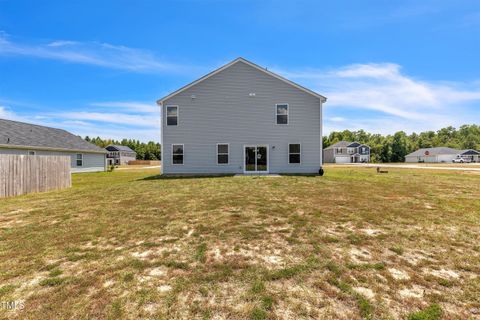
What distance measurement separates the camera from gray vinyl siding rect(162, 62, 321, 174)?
15.8 meters

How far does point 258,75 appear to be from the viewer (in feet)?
51.8

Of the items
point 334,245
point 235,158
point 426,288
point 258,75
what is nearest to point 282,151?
point 235,158

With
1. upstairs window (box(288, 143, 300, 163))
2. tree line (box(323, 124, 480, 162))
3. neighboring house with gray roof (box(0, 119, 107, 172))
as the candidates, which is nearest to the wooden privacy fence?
neighboring house with gray roof (box(0, 119, 107, 172))

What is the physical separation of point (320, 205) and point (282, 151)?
926 cm

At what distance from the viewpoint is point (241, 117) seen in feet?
51.9

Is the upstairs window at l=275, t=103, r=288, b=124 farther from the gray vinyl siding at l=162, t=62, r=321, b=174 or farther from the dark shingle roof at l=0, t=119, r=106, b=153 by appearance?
the dark shingle roof at l=0, t=119, r=106, b=153

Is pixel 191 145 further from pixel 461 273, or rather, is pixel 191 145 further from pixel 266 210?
pixel 461 273

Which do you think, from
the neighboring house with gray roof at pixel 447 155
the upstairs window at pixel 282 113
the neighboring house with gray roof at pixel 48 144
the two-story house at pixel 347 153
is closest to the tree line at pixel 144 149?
the neighboring house with gray roof at pixel 48 144

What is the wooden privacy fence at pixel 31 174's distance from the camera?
8.75 metres

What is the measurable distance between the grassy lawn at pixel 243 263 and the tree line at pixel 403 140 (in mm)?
71415

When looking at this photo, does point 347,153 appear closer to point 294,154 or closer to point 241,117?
Answer: point 294,154

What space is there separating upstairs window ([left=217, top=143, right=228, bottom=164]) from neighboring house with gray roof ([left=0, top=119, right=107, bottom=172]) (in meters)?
10.6

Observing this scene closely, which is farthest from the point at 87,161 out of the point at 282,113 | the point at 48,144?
the point at 282,113

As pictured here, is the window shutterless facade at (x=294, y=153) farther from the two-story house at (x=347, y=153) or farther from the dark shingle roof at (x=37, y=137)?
the two-story house at (x=347, y=153)
